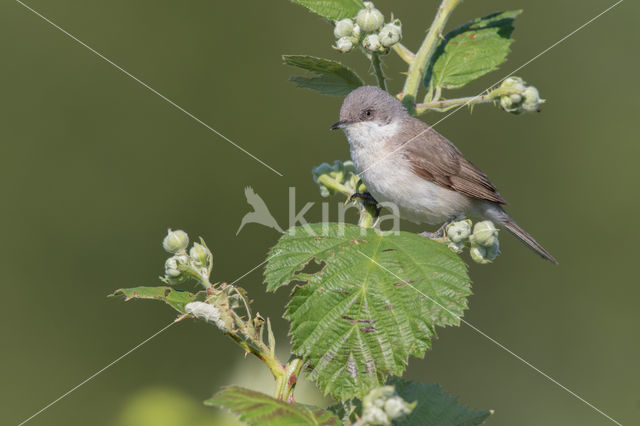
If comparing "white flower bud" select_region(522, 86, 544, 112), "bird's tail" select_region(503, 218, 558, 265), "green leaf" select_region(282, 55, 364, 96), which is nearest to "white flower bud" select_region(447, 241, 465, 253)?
"white flower bud" select_region(522, 86, 544, 112)

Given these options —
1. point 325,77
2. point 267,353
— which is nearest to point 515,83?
point 325,77

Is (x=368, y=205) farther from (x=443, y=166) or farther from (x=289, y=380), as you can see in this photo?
(x=289, y=380)

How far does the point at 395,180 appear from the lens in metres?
4.41

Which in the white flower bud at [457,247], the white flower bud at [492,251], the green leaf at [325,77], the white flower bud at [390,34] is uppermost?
the white flower bud at [390,34]

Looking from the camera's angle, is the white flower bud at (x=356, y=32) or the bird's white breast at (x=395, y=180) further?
the bird's white breast at (x=395, y=180)

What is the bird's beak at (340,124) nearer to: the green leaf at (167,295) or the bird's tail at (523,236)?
the bird's tail at (523,236)

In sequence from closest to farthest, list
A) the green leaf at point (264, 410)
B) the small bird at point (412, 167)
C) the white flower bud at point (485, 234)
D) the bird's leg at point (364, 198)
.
Result: the green leaf at point (264, 410) < the white flower bud at point (485, 234) < the bird's leg at point (364, 198) < the small bird at point (412, 167)

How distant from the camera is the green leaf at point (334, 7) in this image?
313 cm

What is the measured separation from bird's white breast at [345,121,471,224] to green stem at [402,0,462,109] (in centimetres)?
110

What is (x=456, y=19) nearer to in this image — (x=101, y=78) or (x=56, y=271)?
(x=101, y=78)

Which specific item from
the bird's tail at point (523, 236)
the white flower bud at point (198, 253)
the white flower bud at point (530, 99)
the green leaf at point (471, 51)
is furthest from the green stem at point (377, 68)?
the bird's tail at point (523, 236)

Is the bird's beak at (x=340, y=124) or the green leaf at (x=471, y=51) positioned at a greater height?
the green leaf at (x=471, y=51)

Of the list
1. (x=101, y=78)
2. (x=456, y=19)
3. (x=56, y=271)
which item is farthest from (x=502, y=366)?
(x=101, y=78)

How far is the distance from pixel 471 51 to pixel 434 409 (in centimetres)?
181
